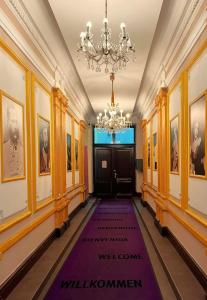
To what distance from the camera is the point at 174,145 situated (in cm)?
523

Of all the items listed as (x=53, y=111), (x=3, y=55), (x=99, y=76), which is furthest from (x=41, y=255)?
(x=99, y=76)

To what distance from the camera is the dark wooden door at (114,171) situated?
539 inches

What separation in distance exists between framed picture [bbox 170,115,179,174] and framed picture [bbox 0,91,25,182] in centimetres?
263

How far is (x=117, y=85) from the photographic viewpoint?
852 centimetres

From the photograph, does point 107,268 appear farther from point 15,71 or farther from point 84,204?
point 84,204

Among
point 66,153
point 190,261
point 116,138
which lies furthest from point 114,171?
point 190,261

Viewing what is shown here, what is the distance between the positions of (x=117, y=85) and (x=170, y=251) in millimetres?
5206

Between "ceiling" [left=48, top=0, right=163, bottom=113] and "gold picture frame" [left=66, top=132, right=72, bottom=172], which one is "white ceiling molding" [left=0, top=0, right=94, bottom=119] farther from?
"gold picture frame" [left=66, top=132, right=72, bottom=172]

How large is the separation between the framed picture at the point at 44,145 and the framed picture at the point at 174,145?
92.8 inches

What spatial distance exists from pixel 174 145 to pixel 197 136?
1.55 m

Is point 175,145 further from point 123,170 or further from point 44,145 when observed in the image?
point 123,170

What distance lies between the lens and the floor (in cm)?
337

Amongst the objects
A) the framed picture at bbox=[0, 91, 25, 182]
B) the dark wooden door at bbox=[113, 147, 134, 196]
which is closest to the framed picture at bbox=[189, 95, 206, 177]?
the framed picture at bbox=[0, 91, 25, 182]

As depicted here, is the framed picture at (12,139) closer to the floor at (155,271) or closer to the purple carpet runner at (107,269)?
the floor at (155,271)
